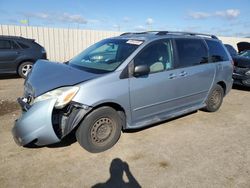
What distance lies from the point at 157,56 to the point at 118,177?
2212 mm

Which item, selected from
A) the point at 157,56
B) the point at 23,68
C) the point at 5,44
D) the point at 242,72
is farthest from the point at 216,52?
the point at 5,44

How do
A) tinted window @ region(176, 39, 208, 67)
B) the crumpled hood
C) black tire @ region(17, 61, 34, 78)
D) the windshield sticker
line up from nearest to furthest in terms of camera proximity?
the crumpled hood → the windshield sticker → tinted window @ region(176, 39, 208, 67) → black tire @ region(17, 61, 34, 78)

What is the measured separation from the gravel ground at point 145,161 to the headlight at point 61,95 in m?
Answer: 0.85

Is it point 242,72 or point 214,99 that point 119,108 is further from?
point 242,72

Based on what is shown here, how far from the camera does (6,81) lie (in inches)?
373

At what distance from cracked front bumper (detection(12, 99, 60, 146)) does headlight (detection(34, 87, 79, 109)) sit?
0.08 meters

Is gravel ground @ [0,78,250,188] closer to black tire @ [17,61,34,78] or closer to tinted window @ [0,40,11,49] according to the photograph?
black tire @ [17,61,34,78]

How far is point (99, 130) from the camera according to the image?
3957mm

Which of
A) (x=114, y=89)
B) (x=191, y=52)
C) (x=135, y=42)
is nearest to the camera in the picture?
(x=114, y=89)

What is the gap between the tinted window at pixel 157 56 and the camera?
4.36 meters

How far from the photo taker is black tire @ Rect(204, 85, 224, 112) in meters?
5.93

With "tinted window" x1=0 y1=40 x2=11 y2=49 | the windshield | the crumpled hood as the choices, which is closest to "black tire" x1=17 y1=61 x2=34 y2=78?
"tinted window" x1=0 y1=40 x2=11 y2=49

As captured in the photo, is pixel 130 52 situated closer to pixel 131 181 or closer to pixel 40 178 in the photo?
pixel 131 181

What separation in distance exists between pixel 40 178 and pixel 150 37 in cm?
291
